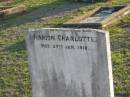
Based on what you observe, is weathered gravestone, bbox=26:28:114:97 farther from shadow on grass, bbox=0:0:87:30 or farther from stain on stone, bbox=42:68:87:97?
shadow on grass, bbox=0:0:87:30

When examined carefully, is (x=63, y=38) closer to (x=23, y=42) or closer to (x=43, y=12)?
(x=23, y=42)

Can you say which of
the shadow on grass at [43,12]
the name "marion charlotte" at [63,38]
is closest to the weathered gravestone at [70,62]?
the name "marion charlotte" at [63,38]

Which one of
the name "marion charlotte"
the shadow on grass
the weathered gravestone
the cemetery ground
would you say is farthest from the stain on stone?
the shadow on grass

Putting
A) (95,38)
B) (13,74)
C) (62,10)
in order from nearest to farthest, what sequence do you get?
(95,38)
(13,74)
(62,10)

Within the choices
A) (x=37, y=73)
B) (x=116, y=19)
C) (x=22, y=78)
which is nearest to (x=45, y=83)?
(x=37, y=73)

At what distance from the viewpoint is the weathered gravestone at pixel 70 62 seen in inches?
211

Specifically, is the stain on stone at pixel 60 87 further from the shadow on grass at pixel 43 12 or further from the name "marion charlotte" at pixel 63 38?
the shadow on grass at pixel 43 12

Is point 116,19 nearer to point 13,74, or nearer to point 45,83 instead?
point 13,74

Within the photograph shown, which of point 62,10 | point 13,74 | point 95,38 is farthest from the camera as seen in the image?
point 62,10

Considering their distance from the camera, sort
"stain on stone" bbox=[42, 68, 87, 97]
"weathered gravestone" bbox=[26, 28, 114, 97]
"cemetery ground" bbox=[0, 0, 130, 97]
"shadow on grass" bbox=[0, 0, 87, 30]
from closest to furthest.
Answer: "weathered gravestone" bbox=[26, 28, 114, 97]
"stain on stone" bbox=[42, 68, 87, 97]
"cemetery ground" bbox=[0, 0, 130, 97]
"shadow on grass" bbox=[0, 0, 87, 30]

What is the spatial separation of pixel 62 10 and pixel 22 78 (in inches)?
249

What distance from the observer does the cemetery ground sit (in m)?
7.61

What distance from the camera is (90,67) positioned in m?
5.48

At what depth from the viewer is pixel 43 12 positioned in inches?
559
